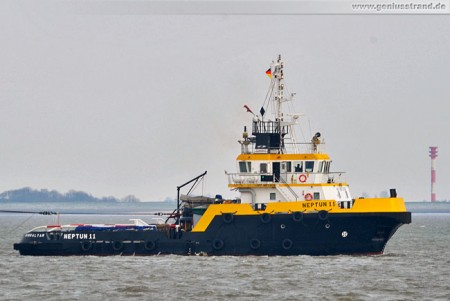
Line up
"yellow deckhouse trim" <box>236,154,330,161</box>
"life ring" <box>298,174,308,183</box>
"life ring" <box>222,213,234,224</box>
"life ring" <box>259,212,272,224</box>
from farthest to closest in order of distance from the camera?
"yellow deckhouse trim" <box>236,154,330,161</box> < "life ring" <box>298,174,308,183</box> < "life ring" <box>222,213,234,224</box> < "life ring" <box>259,212,272,224</box>

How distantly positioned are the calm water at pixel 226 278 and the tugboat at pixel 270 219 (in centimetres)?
72

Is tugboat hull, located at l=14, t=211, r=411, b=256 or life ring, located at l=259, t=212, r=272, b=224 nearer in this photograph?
tugboat hull, located at l=14, t=211, r=411, b=256

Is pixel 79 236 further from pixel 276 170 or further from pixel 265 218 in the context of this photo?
pixel 276 170

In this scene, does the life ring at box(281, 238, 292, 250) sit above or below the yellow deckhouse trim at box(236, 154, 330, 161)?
below

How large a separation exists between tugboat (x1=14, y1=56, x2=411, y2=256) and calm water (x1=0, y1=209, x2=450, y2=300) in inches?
28.3

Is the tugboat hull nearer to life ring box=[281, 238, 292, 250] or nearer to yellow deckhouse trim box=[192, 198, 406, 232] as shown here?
life ring box=[281, 238, 292, 250]

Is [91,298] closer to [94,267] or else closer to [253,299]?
[253,299]

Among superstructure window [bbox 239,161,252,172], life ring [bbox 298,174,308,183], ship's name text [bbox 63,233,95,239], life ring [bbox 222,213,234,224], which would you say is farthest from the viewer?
ship's name text [bbox 63,233,95,239]

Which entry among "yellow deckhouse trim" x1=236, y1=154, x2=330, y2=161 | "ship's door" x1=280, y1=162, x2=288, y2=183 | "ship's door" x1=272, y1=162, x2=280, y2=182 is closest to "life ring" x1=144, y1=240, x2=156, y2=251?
"yellow deckhouse trim" x1=236, y1=154, x2=330, y2=161

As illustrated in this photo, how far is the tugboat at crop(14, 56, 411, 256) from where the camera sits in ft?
158

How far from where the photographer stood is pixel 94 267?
46438 millimetres

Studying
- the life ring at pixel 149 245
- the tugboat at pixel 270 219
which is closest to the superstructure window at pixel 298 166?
the tugboat at pixel 270 219

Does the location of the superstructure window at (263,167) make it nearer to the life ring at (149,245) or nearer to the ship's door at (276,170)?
the ship's door at (276,170)

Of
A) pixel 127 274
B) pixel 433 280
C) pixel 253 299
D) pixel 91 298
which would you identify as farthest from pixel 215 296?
pixel 433 280
